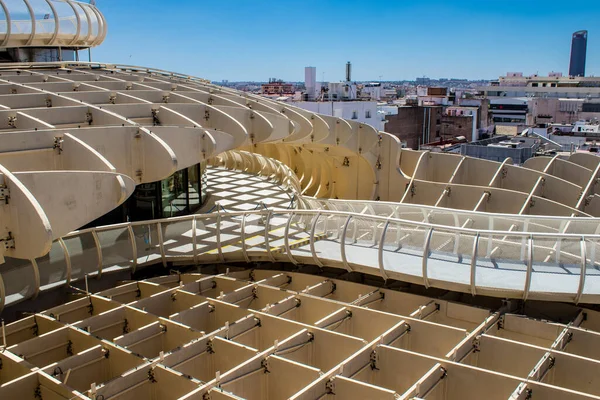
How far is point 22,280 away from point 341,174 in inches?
885

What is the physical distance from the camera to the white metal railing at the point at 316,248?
1447 cm

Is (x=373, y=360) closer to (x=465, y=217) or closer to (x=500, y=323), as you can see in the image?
(x=500, y=323)

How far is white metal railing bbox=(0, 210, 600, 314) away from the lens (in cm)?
1447

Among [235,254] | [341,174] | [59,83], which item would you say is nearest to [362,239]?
[235,254]

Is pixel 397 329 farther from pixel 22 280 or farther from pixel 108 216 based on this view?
pixel 108 216

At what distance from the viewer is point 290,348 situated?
1287 cm

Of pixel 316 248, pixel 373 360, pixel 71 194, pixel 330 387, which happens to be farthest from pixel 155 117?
pixel 330 387

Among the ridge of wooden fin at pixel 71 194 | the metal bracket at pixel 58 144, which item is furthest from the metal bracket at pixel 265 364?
the metal bracket at pixel 58 144

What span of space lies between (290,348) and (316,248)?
5088 millimetres

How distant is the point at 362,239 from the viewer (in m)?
17.4

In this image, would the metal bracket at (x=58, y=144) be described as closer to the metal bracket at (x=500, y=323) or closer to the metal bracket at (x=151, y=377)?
the metal bracket at (x=151, y=377)

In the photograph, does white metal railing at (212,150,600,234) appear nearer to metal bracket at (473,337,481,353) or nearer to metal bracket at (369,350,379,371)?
metal bracket at (473,337,481,353)

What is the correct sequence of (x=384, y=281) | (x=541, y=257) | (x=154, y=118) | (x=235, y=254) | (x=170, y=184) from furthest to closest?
1. (x=170, y=184)
2. (x=154, y=118)
3. (x=235, y=254)
4. (x=384, y=281)
5. (x=541, y=257)

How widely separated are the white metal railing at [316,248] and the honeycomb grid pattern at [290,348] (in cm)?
89
